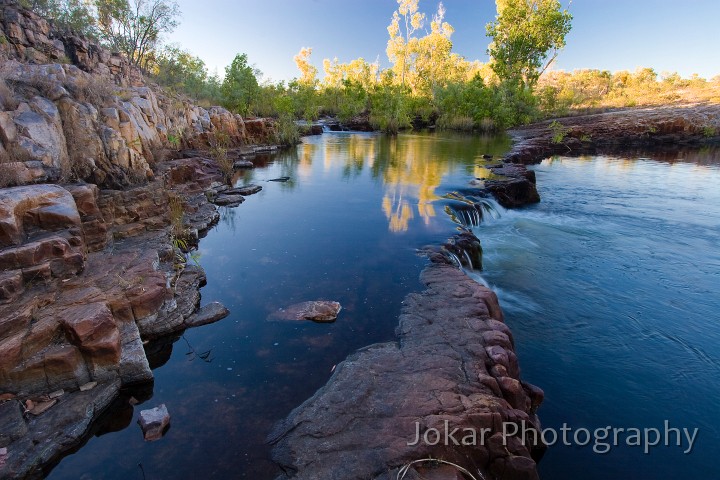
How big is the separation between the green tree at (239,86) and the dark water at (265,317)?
17.6 metres

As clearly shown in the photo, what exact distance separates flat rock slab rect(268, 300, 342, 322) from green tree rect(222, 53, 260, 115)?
2482 centimetres

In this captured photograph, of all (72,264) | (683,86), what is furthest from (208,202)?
(683,86)

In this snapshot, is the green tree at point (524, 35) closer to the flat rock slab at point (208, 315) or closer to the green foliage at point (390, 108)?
the green foliage at point (390, 108)

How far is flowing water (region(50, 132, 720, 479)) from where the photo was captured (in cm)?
346

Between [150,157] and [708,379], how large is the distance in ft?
40.8

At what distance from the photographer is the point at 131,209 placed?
711 centimetres

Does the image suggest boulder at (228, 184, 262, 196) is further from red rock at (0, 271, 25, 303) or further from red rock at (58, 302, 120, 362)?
red rock at (58, 302, 120, 362)

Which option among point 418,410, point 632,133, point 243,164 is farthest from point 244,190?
point 632,133

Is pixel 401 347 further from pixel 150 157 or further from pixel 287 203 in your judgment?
pixel 150 157

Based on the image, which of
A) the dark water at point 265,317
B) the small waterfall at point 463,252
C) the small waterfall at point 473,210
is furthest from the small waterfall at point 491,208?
the small waterfall at point 463,252

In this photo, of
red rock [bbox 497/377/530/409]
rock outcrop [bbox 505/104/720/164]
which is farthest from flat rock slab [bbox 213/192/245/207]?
rock outcrop [bbox 505/104/720/164]

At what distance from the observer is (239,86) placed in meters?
27.7

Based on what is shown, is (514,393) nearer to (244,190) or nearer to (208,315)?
(208,315)

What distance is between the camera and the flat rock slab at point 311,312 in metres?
5.15
